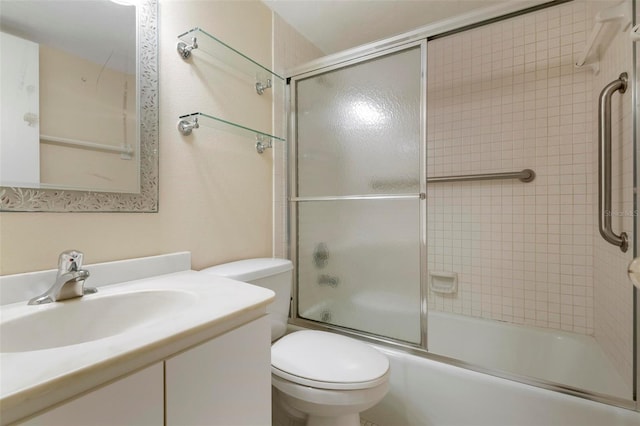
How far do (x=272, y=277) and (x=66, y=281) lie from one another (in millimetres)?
681

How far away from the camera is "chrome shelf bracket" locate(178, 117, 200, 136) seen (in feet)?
3.69

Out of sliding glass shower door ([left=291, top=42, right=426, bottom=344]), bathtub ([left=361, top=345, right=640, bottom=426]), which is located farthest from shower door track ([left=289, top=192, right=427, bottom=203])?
bathtub ([left=361, top=345, right=640, bottom=426])

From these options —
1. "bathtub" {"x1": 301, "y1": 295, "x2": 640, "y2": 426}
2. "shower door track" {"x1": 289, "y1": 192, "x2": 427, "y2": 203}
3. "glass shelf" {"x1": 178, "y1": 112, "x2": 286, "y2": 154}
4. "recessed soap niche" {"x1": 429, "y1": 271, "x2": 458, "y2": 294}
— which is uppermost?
"glass shelf" {"x1": 178, "y1": 112, "x2": 286, "y2": 154}

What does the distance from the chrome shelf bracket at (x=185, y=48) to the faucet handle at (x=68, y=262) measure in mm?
830

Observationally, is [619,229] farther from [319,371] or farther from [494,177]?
[319,371]

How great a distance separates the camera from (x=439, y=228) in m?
2.01

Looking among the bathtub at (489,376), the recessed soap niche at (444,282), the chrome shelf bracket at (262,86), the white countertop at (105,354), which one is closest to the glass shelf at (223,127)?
the chrome shelf bracket at (262,86)

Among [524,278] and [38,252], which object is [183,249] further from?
[524,278]

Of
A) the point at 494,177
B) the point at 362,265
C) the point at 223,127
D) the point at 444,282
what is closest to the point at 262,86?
the point at 223,127

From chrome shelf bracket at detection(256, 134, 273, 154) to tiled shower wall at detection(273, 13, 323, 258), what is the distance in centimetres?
7

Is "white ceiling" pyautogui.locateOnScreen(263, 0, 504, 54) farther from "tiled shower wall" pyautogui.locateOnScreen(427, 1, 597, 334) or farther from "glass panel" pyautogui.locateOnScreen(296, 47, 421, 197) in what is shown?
"glass panel" pyautogui.locateOnScreen(296, 47, 421, 197)

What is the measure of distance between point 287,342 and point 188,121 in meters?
0.97

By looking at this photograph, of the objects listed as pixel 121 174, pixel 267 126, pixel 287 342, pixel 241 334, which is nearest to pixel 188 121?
pixel 121 174

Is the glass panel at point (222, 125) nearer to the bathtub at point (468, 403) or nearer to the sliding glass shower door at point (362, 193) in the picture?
the sliding glass shower door at point (362, 193)
